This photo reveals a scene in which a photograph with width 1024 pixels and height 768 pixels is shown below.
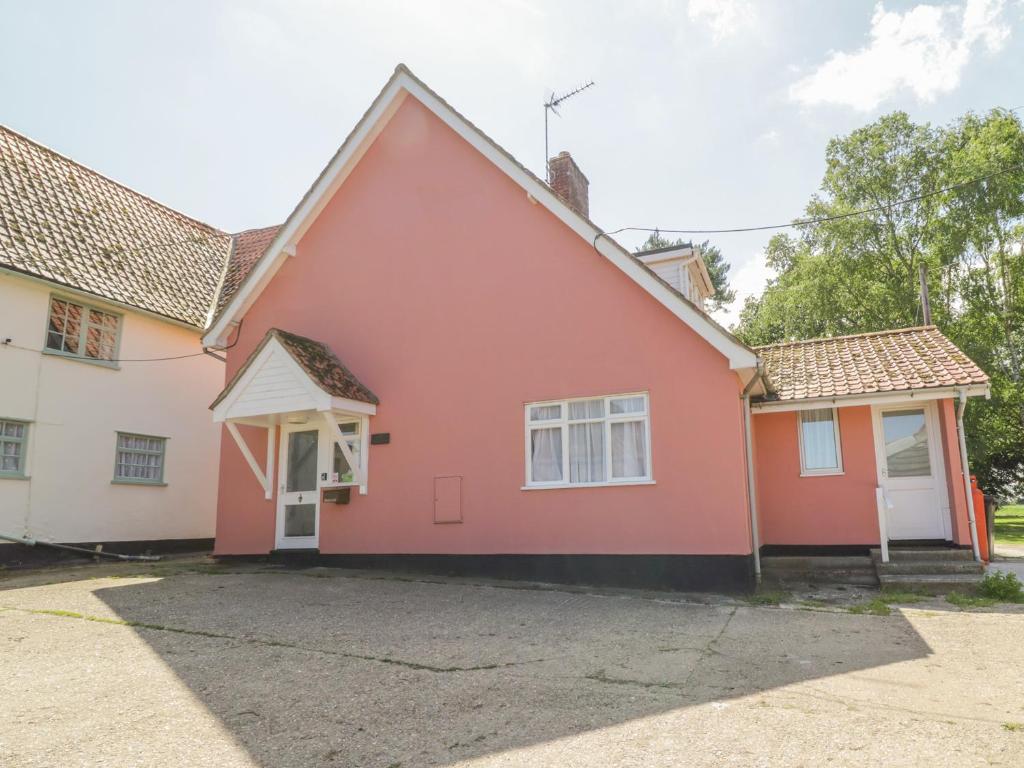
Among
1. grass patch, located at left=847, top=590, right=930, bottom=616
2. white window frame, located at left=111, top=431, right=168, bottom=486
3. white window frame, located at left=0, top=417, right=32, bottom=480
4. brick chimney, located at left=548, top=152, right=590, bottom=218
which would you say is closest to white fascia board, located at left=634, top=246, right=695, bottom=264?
brick chimney, located at left=548, top=152, right=590, bottom=218

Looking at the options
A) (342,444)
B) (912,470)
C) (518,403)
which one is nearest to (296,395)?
(342,444)

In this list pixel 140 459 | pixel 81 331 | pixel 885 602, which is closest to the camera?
pixel 885 602

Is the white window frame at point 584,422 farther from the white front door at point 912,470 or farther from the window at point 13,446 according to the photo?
the window at point 13,446

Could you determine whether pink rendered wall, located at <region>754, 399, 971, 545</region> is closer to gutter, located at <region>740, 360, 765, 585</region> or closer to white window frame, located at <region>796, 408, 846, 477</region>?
white window frame, located at <region>796, 408, 846, 477</region>

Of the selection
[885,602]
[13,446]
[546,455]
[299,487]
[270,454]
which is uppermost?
[13,446]

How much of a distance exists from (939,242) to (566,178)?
19.8m

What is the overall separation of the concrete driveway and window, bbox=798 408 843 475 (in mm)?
3491

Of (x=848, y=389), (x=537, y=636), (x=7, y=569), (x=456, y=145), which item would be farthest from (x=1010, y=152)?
(x=7, y=569)

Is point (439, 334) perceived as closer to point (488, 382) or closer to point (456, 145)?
point (488, 382)

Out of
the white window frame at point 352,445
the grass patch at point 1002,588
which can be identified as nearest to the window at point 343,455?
the white window frame at point 352,445

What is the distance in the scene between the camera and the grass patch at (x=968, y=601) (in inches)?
341

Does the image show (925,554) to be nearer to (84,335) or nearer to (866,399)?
(866,399)

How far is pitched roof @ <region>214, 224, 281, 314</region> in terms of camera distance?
61.9ft

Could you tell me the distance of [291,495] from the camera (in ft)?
40.9
